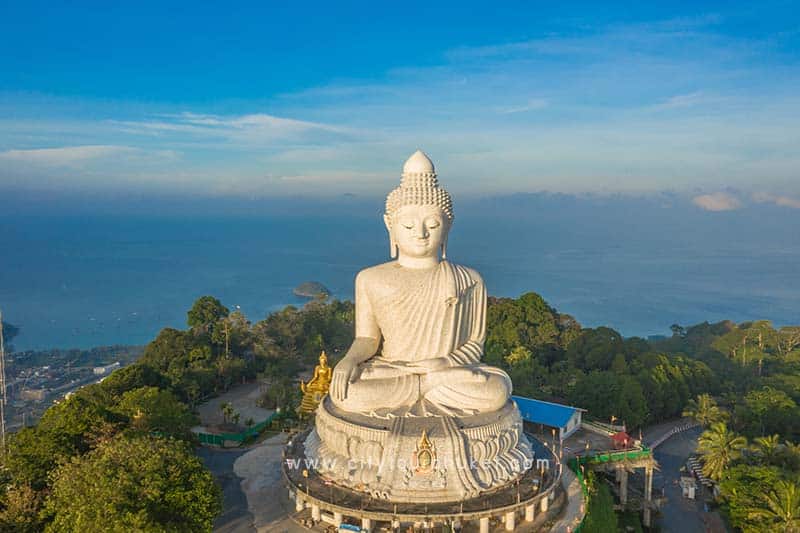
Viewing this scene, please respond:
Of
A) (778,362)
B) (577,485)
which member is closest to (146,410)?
(577,485)

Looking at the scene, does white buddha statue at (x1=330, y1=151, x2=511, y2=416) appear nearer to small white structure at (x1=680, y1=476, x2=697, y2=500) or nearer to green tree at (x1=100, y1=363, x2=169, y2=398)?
small white structure at (x1=680, y1=476, x2=697, y2=500)

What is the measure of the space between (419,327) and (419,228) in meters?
2.29

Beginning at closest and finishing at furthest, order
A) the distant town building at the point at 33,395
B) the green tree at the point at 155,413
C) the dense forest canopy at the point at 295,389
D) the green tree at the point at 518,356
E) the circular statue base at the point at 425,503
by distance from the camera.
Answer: the dense forest canopy at the point at 295,389
the circular statue base at the point at 425,503
the green tree at the point at 155,413
the green tree at the point at 518,356
the distant town building at the point at 33,395

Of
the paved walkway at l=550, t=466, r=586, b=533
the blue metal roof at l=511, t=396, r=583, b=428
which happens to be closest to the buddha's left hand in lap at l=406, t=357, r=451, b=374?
the paved walkway at l=550, t=466, r=586, b=533

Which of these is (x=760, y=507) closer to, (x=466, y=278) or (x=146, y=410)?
(x=466, y=278)

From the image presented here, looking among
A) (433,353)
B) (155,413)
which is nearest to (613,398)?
(433,353)

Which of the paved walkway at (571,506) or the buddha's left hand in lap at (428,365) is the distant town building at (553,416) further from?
the buddha's left hand in lap at (428,365)

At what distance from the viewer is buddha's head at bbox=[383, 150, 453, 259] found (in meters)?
14.5

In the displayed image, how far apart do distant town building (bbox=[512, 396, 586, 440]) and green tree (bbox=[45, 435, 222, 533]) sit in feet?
32.0

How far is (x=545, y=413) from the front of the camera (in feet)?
61.8

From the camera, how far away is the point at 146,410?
1633cm

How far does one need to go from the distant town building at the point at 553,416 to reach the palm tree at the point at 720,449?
3.52 metres

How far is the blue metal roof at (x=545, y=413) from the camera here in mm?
18281

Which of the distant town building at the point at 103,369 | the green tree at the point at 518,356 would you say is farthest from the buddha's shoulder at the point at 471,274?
the distant town building at the point at 103,369
